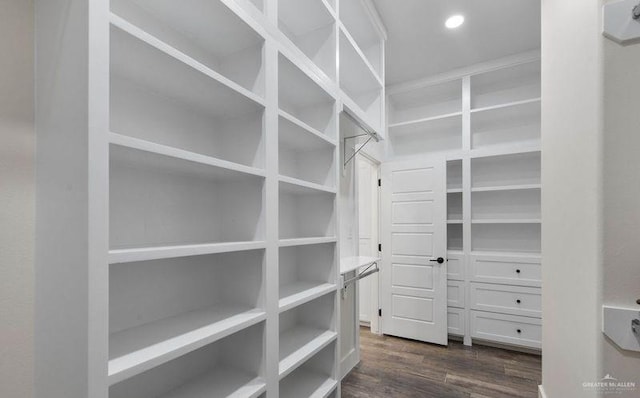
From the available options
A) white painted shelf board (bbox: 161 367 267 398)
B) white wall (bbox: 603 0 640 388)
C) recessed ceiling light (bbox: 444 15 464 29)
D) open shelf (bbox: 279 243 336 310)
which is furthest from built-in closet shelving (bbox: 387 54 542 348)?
white painted shelf board (bbox: 161 367 267 398)

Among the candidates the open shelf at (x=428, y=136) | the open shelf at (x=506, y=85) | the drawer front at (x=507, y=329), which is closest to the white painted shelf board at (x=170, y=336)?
the drawer front at (x=507, y=329)

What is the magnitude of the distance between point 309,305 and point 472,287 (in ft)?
7.69

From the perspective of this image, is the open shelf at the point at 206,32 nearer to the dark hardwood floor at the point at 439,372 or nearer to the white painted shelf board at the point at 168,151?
the white painted shelf board at the point at 168,151

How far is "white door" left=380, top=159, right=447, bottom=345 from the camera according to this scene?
3346 mm

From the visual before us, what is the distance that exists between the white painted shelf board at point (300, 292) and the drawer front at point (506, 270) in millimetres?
2315

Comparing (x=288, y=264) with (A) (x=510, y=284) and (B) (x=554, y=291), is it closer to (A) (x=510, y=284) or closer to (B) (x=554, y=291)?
(B) (x=554, y=291)

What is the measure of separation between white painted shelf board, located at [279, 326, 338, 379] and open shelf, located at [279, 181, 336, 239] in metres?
0.61

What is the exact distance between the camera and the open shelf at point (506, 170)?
3297 mm

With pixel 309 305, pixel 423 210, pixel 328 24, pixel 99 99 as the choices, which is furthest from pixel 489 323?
pixel 99 99

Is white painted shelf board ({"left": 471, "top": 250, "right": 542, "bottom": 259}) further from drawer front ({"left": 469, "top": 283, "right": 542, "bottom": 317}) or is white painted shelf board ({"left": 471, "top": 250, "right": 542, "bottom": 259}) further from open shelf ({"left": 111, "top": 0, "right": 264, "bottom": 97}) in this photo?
open shelf ({"left": 111, "top": 0, "right": 264, "bottom": 97})

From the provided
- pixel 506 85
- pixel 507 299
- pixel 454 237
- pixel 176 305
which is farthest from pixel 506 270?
pixel 176 305

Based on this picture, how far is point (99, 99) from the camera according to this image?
0.74 m

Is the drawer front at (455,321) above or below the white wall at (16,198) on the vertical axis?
below

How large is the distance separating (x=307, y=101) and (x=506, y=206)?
2877 mm
